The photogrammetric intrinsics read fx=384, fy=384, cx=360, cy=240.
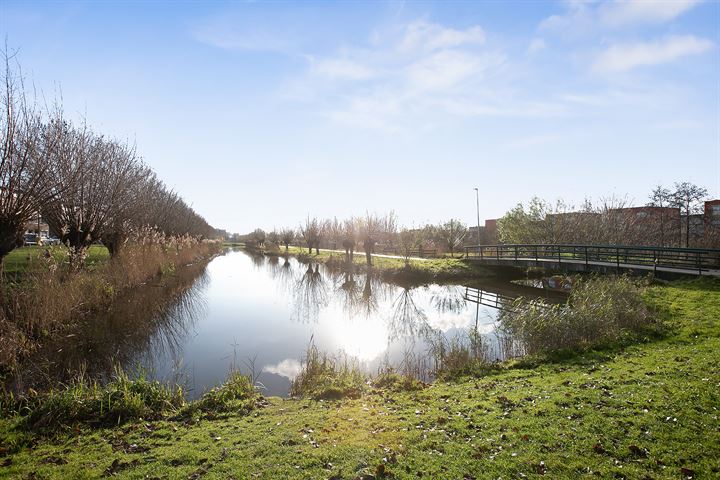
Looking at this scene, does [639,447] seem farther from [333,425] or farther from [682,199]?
[682,199]

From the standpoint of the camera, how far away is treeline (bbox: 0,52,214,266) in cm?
1021

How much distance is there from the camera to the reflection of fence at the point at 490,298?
18473 mm

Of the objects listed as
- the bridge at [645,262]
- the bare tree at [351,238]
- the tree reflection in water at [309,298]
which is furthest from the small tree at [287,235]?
the bridge at [645,262]

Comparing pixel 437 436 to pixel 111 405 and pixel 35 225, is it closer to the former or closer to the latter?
pixel 111 405

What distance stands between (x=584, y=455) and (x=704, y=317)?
906 centimetres

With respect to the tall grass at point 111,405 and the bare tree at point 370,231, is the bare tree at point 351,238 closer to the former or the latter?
the bare tree at point 370,231

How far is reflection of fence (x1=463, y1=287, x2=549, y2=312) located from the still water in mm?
52

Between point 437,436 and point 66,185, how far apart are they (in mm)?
14777

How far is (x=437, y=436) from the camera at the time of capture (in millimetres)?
5176

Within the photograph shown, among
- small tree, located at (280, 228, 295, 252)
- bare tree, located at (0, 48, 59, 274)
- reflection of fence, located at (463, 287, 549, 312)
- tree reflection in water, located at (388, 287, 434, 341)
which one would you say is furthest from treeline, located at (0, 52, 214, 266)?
small tree, located at (280, 228, 295, 252)

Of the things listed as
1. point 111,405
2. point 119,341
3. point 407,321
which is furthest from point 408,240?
point 111,405

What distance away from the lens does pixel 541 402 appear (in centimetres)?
615

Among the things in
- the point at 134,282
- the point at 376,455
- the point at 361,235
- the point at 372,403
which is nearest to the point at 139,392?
the point at 372,403

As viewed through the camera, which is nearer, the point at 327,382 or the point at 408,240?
the point at 327,382
